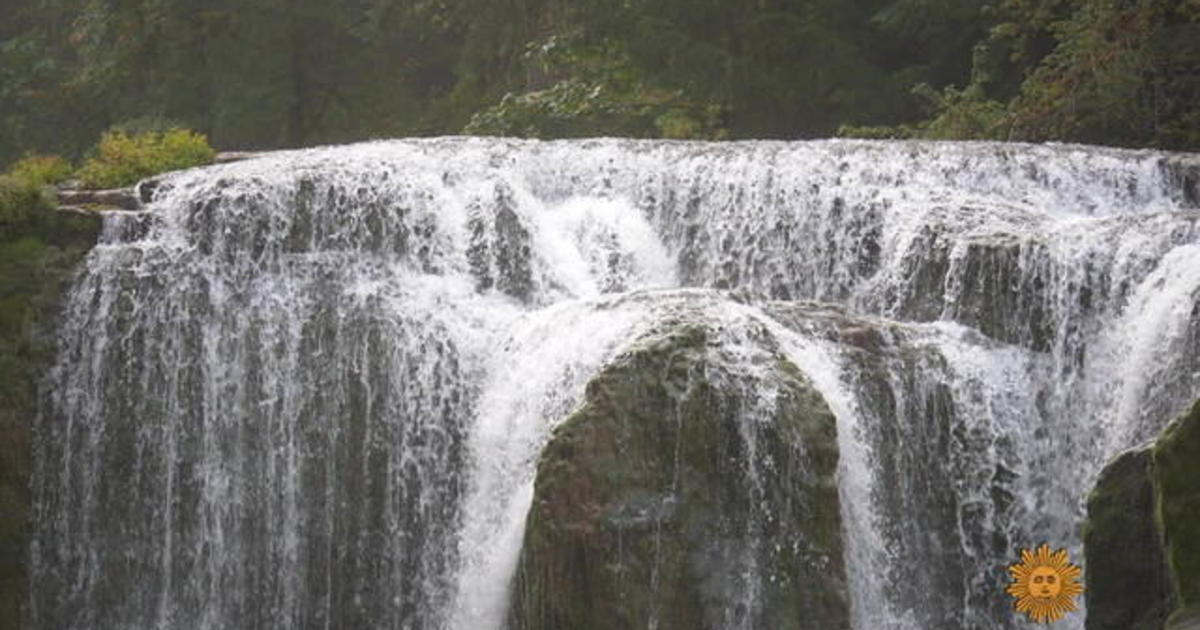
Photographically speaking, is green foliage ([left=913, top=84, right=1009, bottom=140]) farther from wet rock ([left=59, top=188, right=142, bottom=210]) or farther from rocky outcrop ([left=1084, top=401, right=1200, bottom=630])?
rocky outcrop ([left=1084, top=401, right=1200, bottom=630])

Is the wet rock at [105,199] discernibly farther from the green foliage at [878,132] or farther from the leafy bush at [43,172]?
the green foliage at [878,132]

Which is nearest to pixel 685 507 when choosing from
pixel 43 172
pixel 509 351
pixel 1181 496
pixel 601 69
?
pixel 509 351

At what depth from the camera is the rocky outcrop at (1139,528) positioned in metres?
6.79

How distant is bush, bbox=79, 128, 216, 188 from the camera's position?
14.3 meters

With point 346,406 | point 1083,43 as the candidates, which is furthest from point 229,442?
point 1083,43

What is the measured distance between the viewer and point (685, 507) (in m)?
9.30

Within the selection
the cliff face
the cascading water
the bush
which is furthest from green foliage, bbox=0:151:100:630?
the bush

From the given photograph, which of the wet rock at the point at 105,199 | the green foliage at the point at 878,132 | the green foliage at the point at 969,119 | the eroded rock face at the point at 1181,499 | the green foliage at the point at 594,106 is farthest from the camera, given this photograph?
the green foliage at the point at 594,106

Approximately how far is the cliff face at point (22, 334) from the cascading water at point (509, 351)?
145 millimetres

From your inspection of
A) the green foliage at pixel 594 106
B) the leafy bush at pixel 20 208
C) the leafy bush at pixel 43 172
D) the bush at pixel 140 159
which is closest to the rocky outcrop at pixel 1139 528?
the leafy bush at pixel 20 208

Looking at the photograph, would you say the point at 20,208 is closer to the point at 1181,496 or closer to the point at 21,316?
the point at 21,316

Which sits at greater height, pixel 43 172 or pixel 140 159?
pixel 140 159

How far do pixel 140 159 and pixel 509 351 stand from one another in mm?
5199

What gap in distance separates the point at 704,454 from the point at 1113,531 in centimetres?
258
